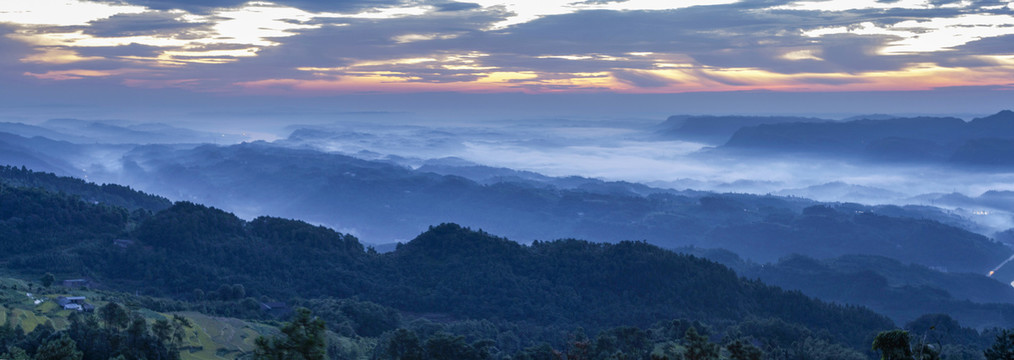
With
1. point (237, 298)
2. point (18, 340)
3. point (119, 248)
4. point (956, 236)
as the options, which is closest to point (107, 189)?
point (119, 248)

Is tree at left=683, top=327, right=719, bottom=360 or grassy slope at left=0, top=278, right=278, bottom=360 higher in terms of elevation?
tree at left=683, top=327, right=719, bottom=360

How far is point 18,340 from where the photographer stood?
40.3 m

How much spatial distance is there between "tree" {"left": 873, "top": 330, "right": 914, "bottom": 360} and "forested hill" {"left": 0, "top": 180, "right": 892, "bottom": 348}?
60355 mm

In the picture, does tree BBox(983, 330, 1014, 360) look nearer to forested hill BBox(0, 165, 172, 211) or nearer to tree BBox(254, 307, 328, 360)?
tree BBox(254, 307, 328, 360)

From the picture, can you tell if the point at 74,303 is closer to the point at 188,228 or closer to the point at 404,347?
the point at 404,347

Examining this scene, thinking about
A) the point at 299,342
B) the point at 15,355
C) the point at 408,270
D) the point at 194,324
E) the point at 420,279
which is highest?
the point at 299,342

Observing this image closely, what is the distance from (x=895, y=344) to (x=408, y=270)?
8195cm


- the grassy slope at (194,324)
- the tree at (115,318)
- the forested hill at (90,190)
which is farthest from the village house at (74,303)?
the forested hill at (90,190)

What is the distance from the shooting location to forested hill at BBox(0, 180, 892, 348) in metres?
88.4

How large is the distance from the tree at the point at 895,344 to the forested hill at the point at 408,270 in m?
60.4

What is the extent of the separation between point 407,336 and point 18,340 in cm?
1959

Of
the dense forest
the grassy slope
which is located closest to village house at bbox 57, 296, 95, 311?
the grassy slope

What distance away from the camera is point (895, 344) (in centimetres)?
2330

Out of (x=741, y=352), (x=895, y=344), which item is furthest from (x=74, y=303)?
(x=895, y=344)
